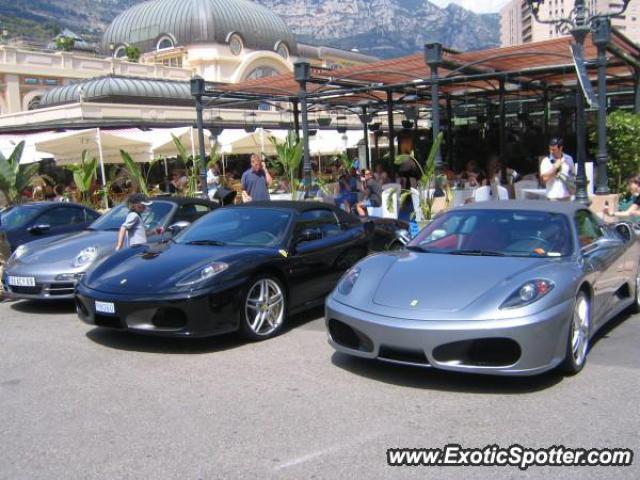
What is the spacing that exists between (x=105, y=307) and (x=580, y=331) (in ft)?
13.2

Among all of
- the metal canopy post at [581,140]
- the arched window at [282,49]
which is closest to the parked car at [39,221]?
the metal canopy post at [581,140]

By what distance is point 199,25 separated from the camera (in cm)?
6166

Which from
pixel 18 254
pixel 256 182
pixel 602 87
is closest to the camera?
pixel 18 254

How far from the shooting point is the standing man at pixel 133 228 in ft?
27.1

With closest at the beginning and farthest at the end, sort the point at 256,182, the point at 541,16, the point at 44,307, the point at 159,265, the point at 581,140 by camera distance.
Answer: the point at 159,265 < the point at 44,307 < the point at 581,140 < the point at 256,182 < the point at 541,16

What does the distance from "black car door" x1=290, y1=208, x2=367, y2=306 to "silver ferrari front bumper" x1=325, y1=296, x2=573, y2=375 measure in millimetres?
2180

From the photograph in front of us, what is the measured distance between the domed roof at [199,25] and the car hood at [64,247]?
54668mm

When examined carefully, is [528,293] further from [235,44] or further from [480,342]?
[235,44]

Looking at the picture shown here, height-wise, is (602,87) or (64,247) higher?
(602,87)

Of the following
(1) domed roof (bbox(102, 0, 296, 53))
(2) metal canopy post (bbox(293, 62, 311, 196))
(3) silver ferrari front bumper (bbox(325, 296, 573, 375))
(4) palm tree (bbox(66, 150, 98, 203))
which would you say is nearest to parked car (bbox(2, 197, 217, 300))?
(3) silver ferrari front bumper (bbox(325, 296, 573, 375))

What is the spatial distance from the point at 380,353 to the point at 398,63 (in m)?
10.4

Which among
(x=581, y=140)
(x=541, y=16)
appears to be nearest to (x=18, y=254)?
(x=581, y=140)

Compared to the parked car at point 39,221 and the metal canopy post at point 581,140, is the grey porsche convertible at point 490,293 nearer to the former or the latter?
the metal canopy post at point 581,140

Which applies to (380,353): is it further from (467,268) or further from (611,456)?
(611,456)
